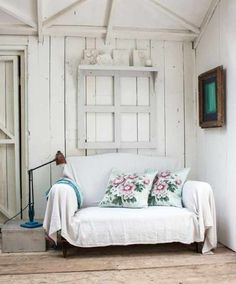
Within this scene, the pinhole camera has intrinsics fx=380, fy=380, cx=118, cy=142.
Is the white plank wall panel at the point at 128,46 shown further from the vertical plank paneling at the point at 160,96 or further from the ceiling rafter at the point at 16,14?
the ceiling rafter at the point at 16,14

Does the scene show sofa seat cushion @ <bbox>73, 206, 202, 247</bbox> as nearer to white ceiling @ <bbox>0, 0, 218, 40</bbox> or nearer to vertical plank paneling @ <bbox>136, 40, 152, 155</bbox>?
vertical plank paneling @ <bbox>136, 40, 152, 155</bbox>

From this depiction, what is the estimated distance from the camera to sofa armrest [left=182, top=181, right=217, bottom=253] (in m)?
3.21

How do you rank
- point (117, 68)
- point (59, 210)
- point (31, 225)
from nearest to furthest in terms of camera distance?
point (59, 210) → point (31, 225) → point (117, 68)

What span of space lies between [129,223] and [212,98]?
1.48 m

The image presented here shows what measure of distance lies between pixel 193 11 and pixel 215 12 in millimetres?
234

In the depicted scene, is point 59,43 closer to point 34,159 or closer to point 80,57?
point 80,57

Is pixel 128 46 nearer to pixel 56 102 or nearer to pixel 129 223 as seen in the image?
pixel 56 102

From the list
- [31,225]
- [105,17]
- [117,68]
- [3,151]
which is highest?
[105,17]

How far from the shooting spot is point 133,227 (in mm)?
3170

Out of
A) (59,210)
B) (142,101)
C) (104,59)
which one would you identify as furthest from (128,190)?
(104,59)

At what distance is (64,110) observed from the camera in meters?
4.06

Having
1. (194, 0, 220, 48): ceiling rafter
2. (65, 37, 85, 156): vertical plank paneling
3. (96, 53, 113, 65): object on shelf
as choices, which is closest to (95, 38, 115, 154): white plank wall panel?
(96, 53, 113, 65): object on shelf

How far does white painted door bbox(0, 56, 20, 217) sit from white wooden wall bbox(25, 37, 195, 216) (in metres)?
0.18

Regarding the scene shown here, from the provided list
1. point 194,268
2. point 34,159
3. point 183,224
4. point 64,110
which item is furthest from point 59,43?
point 194,268
